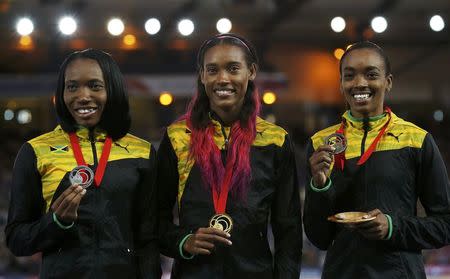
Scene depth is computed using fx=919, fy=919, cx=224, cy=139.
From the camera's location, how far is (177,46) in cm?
1283

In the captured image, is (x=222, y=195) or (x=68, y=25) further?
(x=68, y=25)

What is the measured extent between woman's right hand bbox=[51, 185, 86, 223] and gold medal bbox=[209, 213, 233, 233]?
498 millimetres

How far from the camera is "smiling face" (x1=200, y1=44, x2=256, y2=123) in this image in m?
3.52

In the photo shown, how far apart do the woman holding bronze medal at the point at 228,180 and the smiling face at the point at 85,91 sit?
0.31 m

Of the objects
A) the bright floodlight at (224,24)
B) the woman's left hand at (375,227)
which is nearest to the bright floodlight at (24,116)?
the bright floodlight at (224,24)

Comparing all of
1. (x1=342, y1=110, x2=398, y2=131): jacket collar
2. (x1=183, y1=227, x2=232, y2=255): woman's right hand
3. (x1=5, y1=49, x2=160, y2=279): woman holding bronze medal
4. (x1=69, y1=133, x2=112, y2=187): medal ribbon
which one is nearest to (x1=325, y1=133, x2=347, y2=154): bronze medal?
(x1=342, y1=110, x2=398, y2=131): jacket collar

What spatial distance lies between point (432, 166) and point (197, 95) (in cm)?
96

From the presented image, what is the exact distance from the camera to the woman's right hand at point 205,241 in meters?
3.25

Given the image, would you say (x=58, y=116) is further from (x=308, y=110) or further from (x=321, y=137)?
(x=308, y=110)

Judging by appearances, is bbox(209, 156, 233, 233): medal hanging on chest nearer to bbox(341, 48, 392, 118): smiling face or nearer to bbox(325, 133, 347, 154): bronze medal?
bbox(325, 133, 347, 154): bronze medal

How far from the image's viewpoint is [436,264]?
9125mm

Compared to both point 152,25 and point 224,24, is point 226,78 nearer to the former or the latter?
point 152,25

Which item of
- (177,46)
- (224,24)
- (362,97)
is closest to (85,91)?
(362,97)

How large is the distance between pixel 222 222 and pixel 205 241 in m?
0.10
